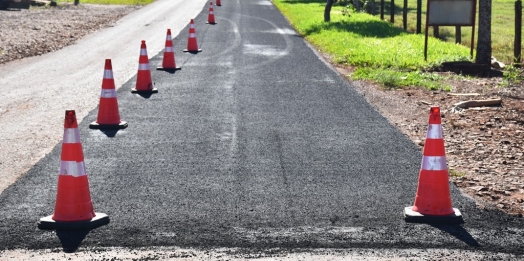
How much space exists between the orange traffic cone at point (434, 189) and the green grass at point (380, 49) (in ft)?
26.5

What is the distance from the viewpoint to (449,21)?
1880 cm

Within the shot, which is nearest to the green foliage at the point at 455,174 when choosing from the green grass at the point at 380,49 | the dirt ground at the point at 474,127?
the dirt ground at the point at 474,127

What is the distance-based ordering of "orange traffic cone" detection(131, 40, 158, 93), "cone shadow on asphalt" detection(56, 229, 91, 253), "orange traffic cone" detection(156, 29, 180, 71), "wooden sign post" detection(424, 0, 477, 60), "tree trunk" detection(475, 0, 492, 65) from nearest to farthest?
"cone shadow on asphalt" detection(56, 229, 91, 253), "orange traffic cone" detection(131, 40, 158, 93), "orange traffic cone" detection(156, 29, 180, 71), "tree trunk" detection(475, 0, 492, 65), "wooden sign post" detection(424, 0, 477, 60)

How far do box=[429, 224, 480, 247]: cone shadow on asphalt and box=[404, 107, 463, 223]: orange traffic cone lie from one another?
90 millimetres

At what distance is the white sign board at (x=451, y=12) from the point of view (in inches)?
731

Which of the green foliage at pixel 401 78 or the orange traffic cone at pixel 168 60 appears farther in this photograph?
the orange traffic cone at pixel 168 60

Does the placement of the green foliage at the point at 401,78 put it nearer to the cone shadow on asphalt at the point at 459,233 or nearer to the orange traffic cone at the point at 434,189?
the orange traffic cone at the point at 434,189

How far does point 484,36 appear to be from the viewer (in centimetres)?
1712

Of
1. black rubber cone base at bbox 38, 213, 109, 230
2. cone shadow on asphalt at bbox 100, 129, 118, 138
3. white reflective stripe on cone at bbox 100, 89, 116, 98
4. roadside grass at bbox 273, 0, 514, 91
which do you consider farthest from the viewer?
roadside grass at bbox 273, 0, 514, 91

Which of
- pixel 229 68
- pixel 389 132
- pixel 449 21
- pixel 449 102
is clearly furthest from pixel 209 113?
pixel 449 21

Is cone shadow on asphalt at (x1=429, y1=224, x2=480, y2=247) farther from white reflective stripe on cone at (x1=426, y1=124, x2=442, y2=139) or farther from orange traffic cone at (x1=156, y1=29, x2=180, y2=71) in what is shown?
orange traffic cone at (x1=156, y1=29, x2=180, y2=71)

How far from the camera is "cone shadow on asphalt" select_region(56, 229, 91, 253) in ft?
19.3

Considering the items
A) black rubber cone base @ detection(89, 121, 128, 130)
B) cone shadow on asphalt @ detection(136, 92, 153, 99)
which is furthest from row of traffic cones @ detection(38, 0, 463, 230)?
cone shadow on asphalt @ detection(136, 92, 153, 99)

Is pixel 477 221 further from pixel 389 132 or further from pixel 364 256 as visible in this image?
pixel 389 132
